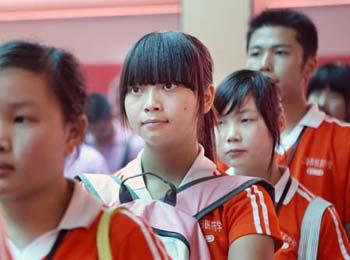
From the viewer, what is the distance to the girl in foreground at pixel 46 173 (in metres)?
1.16

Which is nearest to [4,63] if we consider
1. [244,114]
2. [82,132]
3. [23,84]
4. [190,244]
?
[23,84]

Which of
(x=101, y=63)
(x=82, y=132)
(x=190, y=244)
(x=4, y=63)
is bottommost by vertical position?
(x=101, y=63)

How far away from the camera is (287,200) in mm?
1944

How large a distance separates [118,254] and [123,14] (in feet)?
11.3

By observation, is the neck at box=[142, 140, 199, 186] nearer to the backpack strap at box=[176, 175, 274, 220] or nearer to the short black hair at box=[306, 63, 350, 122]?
the backpack strap at box=[176, 175, 274, 220]

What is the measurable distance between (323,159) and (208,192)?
2.95 feet

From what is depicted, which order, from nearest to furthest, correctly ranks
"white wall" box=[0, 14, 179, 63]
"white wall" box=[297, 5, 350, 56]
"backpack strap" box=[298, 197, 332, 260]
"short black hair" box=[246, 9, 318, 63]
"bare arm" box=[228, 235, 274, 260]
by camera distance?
1. "bare arm" box=[228, 235, 274, 260]
2. "backpack strap" box=[298, 197, 332, 260]
3. "short black hair" box=[246, 9, 318, 63]
4. "white wall" box=[297, 5, 350, 56]
5. "white wall" box=[0, 14, 179, 63]

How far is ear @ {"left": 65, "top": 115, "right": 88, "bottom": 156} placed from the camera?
49.6 inches

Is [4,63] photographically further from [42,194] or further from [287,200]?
[287,200]

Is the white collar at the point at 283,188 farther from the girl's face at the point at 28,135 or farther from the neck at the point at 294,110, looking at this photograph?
the girl's face at the point at 28,135

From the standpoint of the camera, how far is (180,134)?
1604mm

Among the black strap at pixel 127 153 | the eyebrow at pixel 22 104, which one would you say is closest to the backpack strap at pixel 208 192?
the eyebrow at pixel 22 104

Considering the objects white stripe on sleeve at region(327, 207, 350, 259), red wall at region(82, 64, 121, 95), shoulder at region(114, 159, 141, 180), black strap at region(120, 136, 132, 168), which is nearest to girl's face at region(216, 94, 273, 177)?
white stripe on sleeve at region(327, 207, 350, 259)

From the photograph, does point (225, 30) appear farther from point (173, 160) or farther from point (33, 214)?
point (33, 214)
